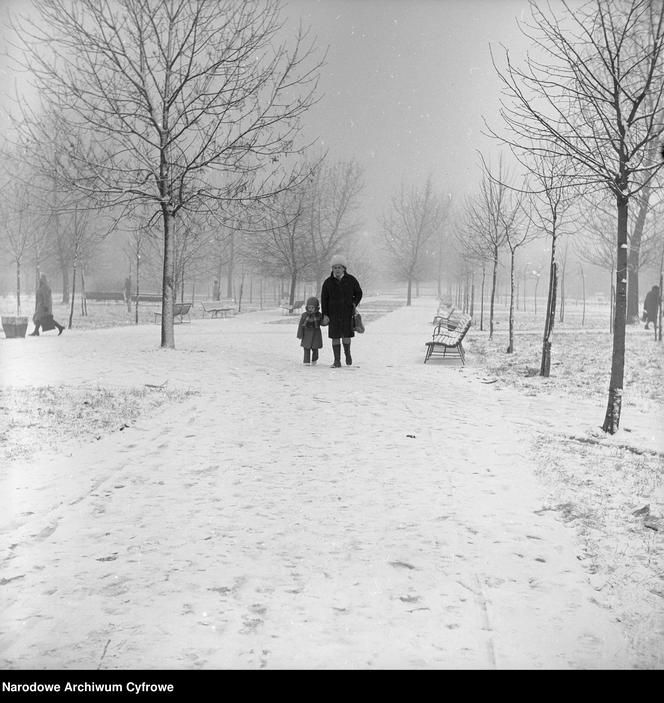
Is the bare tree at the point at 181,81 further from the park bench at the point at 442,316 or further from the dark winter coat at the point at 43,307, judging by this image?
the park bench at the point at 442,316

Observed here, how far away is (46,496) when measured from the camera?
4273 millimetres

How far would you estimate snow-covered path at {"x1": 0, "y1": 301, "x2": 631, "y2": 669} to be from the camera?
246 cm

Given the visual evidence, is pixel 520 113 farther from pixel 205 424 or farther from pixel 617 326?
pixel 205 424

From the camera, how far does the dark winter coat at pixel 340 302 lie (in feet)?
35.1

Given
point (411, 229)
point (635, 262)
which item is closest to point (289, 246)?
point (411, 229)

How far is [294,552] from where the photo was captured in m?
3.38

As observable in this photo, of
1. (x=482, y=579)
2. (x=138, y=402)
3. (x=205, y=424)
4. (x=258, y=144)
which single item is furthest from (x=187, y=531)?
(x=258, y=144)

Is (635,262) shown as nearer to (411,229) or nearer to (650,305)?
(650,305)

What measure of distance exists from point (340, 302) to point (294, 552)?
25.0ft

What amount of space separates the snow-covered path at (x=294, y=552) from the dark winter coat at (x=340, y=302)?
389 cm

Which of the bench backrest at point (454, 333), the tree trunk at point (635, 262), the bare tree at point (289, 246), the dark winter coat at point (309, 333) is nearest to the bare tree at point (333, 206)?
the bare tree at point (289, 246)

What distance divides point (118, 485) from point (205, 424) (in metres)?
2.08

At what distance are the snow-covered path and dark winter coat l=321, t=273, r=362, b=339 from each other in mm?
3885

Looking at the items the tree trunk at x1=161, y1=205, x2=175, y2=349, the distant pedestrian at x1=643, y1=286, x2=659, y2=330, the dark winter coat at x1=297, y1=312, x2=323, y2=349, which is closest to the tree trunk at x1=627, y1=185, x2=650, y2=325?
the distant pedestrian at x1=643, y1=286, x2=659, y2=330
